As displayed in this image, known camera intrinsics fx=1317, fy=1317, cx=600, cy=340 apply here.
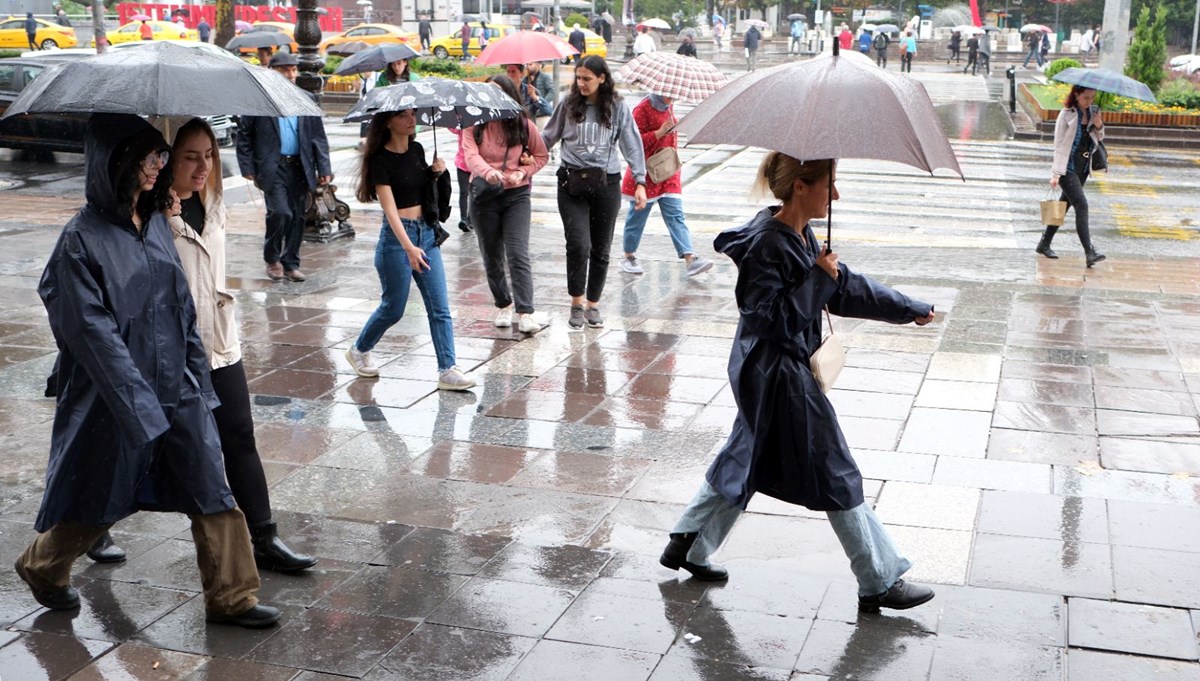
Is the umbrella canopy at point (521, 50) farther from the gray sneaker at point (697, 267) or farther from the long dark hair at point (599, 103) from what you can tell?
the gray sneaker at point (697, 267)

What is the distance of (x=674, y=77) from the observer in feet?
33.2

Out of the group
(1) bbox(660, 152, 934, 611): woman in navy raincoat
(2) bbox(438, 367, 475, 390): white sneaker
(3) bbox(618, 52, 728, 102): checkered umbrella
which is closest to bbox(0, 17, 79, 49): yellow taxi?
(3) bbox(618, 52, 728, 102): checkered umbrella

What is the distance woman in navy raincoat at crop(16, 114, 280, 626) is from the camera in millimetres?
4031

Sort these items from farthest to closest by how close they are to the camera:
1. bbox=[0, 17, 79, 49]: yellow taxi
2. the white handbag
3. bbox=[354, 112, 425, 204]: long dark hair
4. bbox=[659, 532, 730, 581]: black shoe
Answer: bbox=[0, 17, 79, 49]: yellow taxi
bbox=[354, 112, 425, 204]: long dark hair
bbox=[659, 532, 730, 581]: black shoe
the white handbag

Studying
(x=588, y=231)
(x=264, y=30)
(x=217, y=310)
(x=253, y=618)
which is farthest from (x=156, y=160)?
(x=264, y=30)

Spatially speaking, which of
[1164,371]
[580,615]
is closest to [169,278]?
[580,615]

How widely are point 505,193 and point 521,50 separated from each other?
2.67 metres

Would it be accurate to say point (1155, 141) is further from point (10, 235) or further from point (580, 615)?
point (580, 615)

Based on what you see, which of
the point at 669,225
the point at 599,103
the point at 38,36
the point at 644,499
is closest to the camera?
the point at 644,499

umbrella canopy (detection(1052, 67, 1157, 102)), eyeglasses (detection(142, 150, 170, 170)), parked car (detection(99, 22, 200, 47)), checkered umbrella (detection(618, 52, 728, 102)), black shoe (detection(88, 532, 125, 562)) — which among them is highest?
eyeglasses (detection(142, 150, 170, 170))

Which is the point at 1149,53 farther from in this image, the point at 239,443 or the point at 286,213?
the point at 239,443

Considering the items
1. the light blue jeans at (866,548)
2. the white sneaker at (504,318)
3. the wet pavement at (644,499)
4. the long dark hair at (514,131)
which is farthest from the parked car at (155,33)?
the light blue jeans at (866,548)

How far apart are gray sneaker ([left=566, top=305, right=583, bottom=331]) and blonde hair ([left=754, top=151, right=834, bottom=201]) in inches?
185

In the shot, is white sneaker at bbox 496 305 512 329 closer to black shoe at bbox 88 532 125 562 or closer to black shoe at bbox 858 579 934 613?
black shoe at bbox 88 532 125 562
